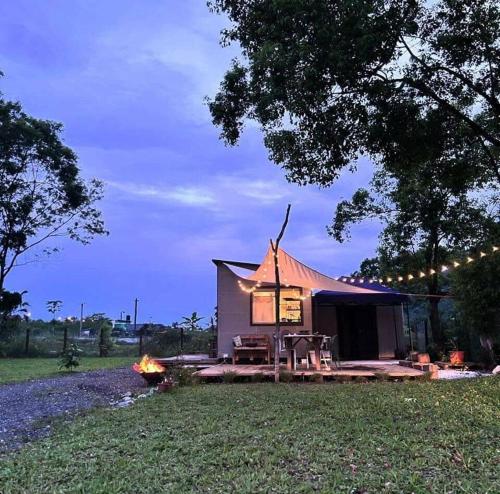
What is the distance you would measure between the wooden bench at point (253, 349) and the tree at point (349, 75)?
15.9 feet

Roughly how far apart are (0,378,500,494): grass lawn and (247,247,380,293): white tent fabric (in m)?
4.19

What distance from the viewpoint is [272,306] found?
36.3ft

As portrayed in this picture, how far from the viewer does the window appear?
36.2 ft

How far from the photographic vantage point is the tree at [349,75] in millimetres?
5035

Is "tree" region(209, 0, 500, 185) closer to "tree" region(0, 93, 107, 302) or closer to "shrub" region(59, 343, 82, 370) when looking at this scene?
"shrub" region(59, 343, 82, 370)

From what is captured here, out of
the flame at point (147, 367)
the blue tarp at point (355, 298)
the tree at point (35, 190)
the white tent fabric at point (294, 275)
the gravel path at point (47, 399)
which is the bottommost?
the gravel path at point (47, 399)

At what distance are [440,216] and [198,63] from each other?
24.0 feet

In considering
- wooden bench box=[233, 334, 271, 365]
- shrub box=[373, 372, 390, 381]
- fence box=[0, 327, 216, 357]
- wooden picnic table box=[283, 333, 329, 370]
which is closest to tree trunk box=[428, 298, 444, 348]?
wooden picnic table box=[283, 333, 329, 370]

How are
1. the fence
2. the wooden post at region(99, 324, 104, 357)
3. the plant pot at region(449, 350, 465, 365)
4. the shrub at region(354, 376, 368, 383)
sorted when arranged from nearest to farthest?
the shrub at region(354, 376, 368, 383) → the plant pot at region(449, 350, 465, 365) → the fence → the wooden post at region(99, 324, 104, 357)

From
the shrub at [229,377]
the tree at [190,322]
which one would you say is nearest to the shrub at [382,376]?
the shrub at [229,377]

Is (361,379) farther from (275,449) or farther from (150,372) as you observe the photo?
(275,449)

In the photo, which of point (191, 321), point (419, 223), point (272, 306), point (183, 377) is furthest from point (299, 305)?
point (191, 321)

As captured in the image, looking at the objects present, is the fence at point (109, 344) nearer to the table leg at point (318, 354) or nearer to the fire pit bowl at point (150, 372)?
the table leg at point (318, 354)

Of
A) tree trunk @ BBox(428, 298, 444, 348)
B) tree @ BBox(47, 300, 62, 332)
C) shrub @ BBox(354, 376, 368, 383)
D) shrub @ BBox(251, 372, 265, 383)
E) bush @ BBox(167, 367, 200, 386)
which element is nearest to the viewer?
bush @ BBox(167, 367, 200, 386)
